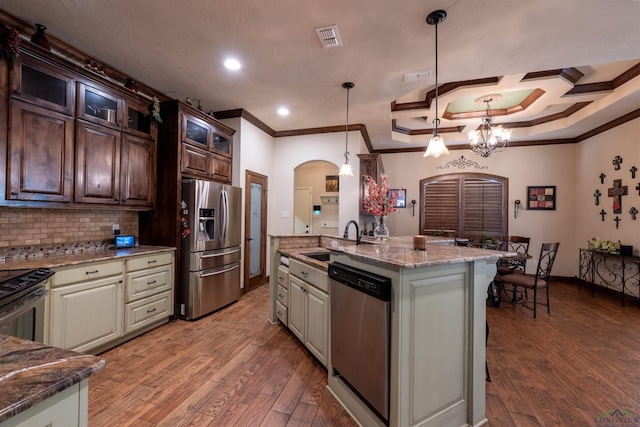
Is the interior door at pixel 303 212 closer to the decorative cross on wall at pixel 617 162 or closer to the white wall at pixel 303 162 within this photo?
the white wall at pixel 303 162

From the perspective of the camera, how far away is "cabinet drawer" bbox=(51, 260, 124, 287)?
226 centimetres

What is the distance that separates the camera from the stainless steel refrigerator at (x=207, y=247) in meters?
3.40

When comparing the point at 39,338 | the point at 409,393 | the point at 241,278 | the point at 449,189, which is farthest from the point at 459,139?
the point at 39,338

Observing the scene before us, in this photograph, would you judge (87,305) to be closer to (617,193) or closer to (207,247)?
(207,247)

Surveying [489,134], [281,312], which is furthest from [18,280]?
[489,134]

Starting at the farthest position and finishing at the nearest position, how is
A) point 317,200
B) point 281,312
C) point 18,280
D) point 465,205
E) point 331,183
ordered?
→ point 317,200 → point 331,183 → point 465,205 → point 281,312 → point 18,280

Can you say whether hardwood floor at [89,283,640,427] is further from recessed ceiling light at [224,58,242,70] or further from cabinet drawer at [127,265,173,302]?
recessed ceiling light at [224,58,242,70]

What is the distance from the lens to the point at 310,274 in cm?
246

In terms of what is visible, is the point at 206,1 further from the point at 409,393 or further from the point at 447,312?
the point at 409,393

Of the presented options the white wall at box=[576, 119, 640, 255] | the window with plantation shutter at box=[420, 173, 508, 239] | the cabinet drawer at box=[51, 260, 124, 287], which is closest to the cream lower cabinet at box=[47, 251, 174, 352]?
the cabinet drawer at box=[51, 260, 124, 287]

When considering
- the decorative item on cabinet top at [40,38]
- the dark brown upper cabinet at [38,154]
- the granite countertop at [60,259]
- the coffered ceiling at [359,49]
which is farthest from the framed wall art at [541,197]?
the decorative item on cabinet top at [40,38]

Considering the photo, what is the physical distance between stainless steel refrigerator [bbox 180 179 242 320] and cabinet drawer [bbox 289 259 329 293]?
135 centimetres

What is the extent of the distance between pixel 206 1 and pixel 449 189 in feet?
18.8

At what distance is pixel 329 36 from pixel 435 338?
2.56m
